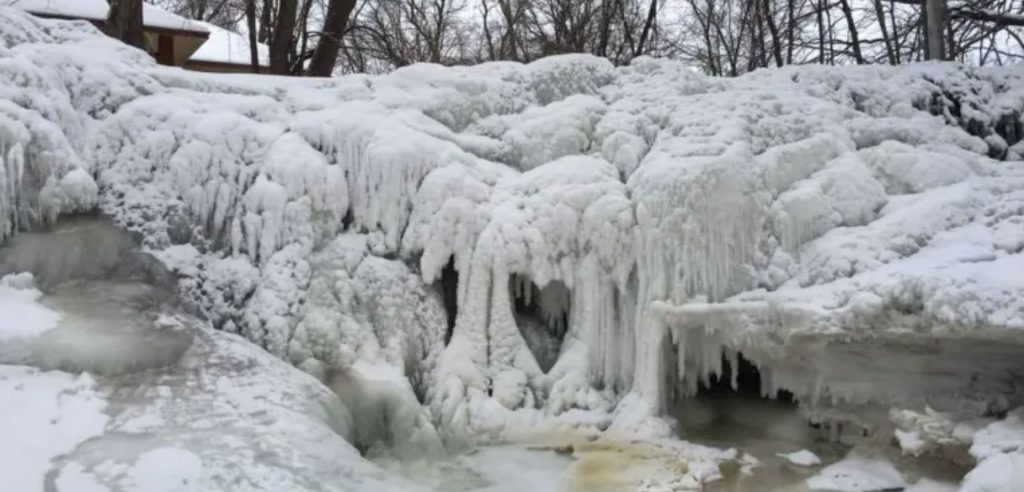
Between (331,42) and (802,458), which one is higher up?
(331,42)

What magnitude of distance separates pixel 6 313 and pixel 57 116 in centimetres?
200

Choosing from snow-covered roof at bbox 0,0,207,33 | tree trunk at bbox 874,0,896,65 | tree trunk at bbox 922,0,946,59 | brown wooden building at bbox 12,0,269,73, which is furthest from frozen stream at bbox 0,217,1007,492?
tree trunk at bbox 874,0,896,65

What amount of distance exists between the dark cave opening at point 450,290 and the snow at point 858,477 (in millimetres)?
3042

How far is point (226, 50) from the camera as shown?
66.9 feet

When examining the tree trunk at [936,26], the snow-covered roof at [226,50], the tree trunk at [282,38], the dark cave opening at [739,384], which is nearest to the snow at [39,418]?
the dark cave opening at [739,384]

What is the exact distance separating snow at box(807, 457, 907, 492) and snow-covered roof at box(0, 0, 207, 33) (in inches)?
531

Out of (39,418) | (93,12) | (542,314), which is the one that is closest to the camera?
(39,418)

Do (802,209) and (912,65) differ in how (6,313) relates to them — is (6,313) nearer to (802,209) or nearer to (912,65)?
(802,209)

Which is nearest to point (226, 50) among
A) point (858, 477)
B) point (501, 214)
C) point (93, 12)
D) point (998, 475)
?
point (93, 12)

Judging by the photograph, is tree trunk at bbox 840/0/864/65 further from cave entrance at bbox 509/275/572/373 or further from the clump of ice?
the clump of ice

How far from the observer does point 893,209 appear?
6.74m

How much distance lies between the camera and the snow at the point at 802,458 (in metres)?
5.99

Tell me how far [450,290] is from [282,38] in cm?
926

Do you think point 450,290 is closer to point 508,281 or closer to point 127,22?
point 508,281
